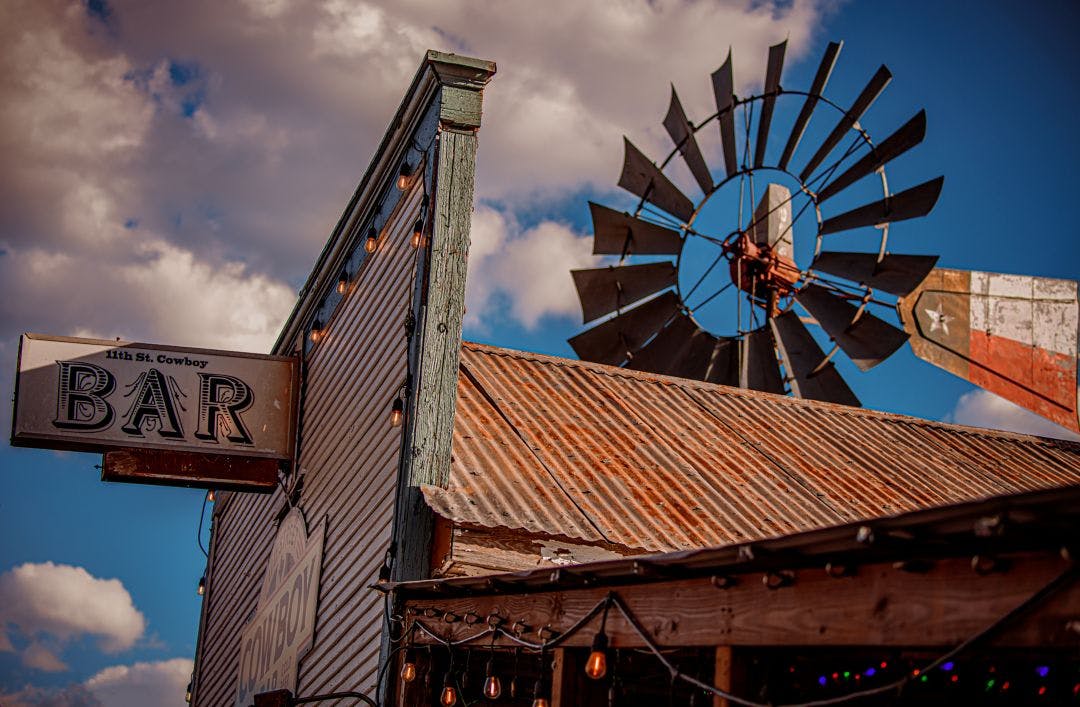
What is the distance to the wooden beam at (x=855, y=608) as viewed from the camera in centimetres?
421

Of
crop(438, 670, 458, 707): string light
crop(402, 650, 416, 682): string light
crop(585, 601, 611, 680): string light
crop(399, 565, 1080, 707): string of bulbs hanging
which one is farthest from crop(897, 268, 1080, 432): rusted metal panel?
crop(585, 601, 611, 680): string light

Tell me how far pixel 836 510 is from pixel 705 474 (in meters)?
1.49

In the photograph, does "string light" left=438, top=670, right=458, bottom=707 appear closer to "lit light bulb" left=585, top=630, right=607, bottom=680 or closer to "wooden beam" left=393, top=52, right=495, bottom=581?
"wooden beam" left=393, top=52, right=495, bottom=581

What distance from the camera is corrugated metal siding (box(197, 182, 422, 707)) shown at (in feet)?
37.3

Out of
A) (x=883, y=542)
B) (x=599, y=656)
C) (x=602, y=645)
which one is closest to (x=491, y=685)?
(x=602, y=645)

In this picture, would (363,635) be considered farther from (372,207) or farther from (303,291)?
(303,291)

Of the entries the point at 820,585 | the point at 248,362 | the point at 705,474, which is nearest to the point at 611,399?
the point at 705,474

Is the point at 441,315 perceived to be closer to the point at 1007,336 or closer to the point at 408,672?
A: the point at 408,672

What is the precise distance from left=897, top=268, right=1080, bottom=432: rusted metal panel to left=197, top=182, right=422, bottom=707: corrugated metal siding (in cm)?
1014

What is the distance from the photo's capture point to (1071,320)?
1994 cm

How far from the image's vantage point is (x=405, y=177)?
12594 mm

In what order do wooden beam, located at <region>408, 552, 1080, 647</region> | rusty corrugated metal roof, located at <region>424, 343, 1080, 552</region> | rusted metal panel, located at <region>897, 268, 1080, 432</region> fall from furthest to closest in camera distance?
rusted metal panel, located at <region>897, 268, 1080, 432</region>, rusty corrugated metal roof, located at <region>424, 343, 1080, 552</region>, wooden beam, located at <region>408, 552, 1080, 647</region>

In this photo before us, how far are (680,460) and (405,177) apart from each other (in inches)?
173

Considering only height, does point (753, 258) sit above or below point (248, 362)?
above
